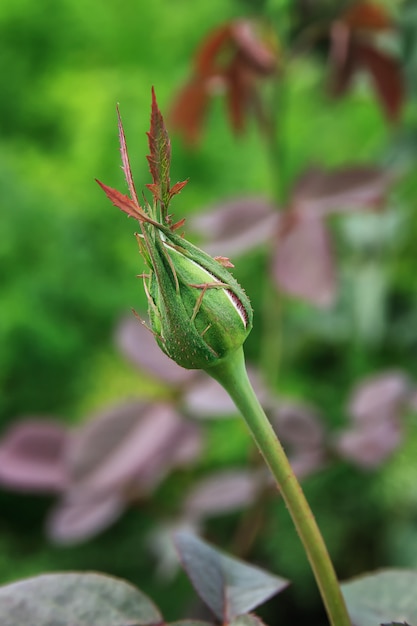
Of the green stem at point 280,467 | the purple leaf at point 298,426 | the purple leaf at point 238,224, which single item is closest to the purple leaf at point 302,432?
the purple leaf at point 298,426

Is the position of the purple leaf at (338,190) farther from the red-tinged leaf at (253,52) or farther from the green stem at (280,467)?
the green stem at (280,467)

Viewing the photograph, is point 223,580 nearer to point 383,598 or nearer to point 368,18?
point 383,598

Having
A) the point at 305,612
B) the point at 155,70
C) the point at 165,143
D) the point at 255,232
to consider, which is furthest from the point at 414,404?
the point at 155,70

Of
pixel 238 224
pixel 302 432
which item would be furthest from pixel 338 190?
pixel 302 432

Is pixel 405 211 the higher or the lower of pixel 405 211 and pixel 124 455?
the higher

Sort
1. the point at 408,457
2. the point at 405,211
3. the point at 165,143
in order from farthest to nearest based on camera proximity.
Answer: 1. the point at 405,211
2. the point at 408,457
3. the point at 165,143

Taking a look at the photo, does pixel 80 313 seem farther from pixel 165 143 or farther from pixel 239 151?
pixel 165 143

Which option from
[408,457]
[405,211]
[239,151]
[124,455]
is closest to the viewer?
[124,455]
